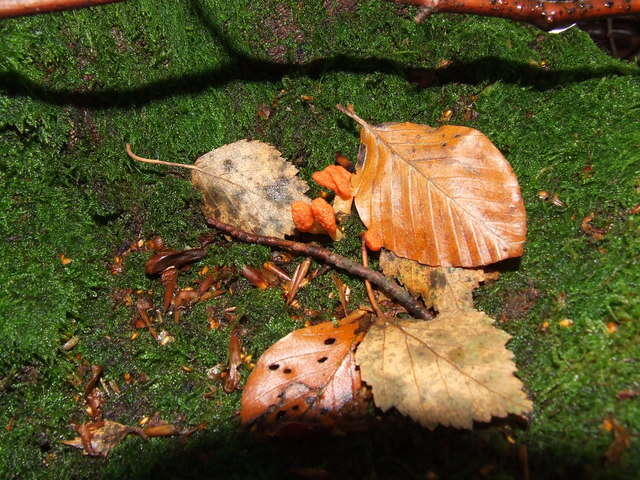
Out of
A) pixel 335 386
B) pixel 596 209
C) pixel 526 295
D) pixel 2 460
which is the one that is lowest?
pixel 2 460

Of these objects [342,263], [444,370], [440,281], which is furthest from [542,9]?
[444,370]

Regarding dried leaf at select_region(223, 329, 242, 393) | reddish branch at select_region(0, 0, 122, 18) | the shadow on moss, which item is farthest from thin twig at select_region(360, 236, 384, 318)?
reddish branch at select_region(0, 0, 122, 18)

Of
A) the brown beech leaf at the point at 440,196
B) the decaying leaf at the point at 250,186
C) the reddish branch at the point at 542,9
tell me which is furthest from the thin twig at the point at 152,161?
the reddish branch at the point at 542,9

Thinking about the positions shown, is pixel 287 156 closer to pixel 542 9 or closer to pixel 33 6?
pixel 33 6

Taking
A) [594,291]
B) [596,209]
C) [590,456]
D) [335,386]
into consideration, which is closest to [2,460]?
[335,386]

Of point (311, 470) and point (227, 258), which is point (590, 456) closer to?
point (311, 470)

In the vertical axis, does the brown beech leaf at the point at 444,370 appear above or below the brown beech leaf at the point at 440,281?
below

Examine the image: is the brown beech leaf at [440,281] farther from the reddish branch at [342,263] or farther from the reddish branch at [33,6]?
the reddish branch at [33,6]
